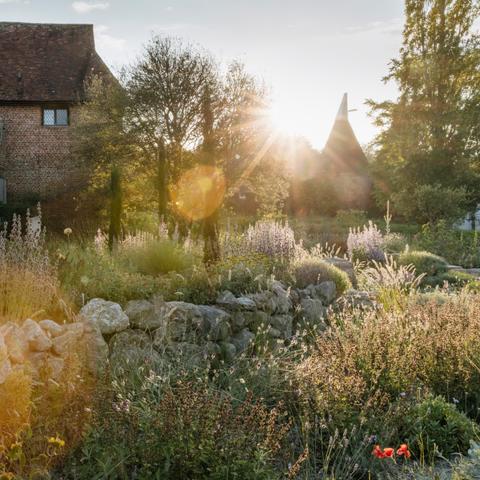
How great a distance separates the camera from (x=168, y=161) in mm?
18391

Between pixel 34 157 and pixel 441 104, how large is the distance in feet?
55.0

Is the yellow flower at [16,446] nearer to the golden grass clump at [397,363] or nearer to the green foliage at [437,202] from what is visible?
the golden grass clump at [397,363]

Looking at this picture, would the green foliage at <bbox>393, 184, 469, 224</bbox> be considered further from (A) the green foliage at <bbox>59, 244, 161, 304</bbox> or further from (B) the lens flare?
(A) the green foliage at <bbox>59, 244, 161, 304</bbox>

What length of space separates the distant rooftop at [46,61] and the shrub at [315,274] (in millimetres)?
16747

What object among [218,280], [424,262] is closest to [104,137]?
[424,262]

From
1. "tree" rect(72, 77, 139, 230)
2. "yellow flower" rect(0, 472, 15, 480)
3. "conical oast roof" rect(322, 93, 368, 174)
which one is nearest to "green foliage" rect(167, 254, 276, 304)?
"yellow flower" rect(0, 472, 15, 480)

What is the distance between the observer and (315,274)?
8586 millimetres

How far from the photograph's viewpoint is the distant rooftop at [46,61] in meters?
23.5

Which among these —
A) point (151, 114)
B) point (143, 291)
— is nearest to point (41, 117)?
point (151, 114)

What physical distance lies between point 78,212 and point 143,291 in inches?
688

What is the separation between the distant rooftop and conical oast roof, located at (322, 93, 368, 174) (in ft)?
38.0

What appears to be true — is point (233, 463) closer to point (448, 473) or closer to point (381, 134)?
point (448, 473)

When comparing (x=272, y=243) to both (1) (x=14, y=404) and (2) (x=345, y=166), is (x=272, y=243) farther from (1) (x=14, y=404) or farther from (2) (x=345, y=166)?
(2) (x=345, y=166)

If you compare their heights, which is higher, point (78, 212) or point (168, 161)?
point (168, 161)
